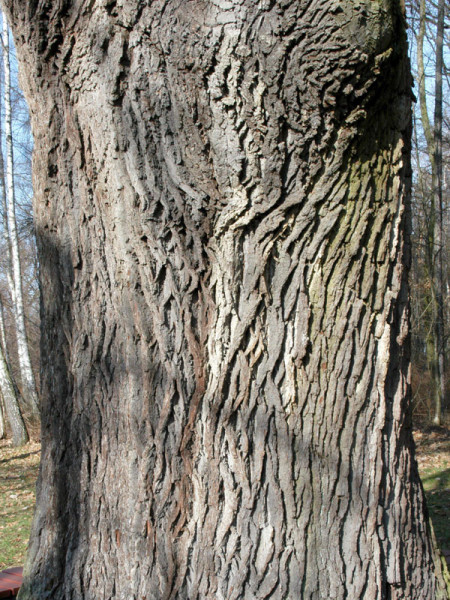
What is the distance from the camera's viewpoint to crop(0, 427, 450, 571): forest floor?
209 inches

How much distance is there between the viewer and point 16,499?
25.1 ft

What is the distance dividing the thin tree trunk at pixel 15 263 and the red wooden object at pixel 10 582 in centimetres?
934

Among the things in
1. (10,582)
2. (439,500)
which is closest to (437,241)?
(439,500)

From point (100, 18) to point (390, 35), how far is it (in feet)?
3.40

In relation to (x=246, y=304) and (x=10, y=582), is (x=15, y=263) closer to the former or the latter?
(x=10, y=582)

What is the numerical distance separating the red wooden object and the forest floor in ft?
4.24

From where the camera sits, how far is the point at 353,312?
76.7 inches

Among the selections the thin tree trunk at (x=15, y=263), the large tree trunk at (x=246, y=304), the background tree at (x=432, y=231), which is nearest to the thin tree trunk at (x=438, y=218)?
the background tree at (x=432, y=231)

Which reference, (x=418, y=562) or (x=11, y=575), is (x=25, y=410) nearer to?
(x=11, y=575)

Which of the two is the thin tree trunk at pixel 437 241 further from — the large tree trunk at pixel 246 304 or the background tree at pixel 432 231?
the large tree trunk at pixel 246 304

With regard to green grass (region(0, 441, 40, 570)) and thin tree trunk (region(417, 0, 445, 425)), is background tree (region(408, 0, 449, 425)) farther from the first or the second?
green grass (region(0, 441, 40, 570))

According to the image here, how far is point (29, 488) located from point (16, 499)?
0.72 metres

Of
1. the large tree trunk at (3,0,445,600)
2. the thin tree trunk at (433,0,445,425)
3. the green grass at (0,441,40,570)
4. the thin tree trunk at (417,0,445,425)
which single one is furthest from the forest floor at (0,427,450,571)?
the large tree trunk at (3,0,445,600)

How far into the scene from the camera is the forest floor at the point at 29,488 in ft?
17.4
